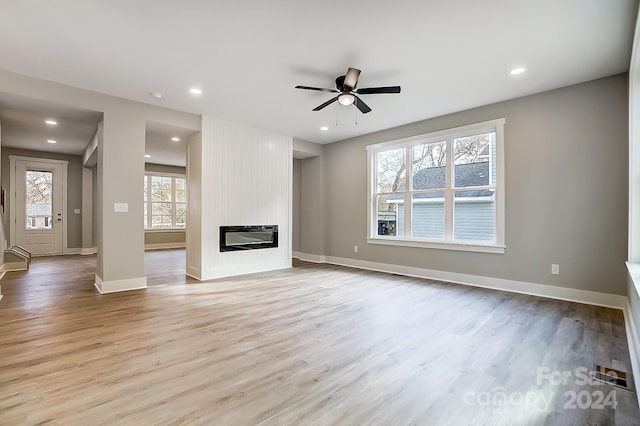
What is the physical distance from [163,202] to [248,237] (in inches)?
221

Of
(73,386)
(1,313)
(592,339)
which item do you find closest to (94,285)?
(1,313)

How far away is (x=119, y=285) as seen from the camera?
4258mm

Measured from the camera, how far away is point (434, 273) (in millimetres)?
5145

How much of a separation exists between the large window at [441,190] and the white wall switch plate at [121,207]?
4.22 m

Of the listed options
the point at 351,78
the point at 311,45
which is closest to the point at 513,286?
the point at 351,78

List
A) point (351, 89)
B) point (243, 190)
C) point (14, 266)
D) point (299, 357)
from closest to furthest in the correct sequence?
point (299, 357) < point (351, 89) < point (243, 190) < point (14, 266)

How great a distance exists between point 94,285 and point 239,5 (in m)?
4.46

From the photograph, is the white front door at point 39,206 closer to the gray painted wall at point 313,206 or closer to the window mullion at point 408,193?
the gray painted wall at point 313,206

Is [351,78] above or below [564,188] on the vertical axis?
above

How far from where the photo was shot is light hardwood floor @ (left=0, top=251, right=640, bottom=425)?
1.66 m

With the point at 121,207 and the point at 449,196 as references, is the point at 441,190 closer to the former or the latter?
the point at 449,196

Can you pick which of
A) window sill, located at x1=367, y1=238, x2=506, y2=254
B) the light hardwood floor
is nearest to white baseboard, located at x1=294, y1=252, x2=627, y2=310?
the light hardwood floor

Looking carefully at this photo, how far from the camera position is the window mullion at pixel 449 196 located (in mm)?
4988

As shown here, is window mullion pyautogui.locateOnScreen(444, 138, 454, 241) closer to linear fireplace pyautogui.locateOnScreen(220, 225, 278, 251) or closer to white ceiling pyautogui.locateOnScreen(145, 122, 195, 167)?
linear fireplace pyautogui.locateOnScreen(220, 225, 278, 251)
